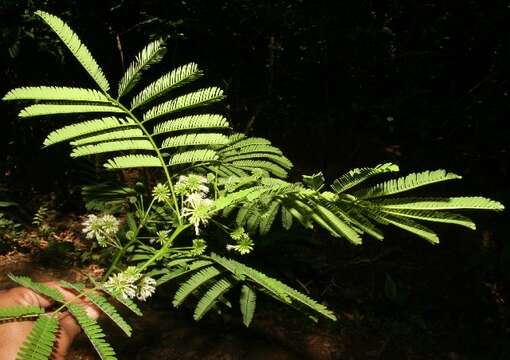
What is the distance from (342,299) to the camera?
5230 millimetres

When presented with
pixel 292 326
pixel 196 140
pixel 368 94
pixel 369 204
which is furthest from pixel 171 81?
pixel 368 94

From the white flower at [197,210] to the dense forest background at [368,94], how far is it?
3.56 metres

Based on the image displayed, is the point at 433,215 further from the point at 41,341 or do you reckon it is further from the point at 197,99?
the point at 41,341

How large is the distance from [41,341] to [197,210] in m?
0.60

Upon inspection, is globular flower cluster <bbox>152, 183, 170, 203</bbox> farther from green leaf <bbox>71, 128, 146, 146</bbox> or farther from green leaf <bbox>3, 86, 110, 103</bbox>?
green leaf <bbox>3, 86, 110, 103</bbox>

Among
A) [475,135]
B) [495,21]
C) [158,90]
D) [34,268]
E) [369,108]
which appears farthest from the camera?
[369,108]

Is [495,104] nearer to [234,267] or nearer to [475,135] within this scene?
[475,135]

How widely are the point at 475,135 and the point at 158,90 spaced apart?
4.75 meters

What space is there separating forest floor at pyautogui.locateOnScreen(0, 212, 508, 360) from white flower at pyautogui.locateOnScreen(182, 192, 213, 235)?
3123 millimetres

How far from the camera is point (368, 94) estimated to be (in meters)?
5.46

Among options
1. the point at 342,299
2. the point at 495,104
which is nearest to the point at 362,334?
the point at 342,299

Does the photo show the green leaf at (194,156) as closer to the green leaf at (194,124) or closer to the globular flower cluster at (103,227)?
the green leaf at (194,124)

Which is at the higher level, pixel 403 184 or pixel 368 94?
pixel 368 94

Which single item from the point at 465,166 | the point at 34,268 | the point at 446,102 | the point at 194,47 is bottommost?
the point at 34,268
